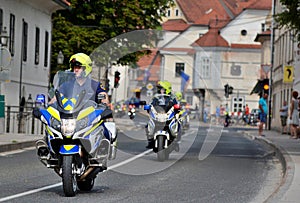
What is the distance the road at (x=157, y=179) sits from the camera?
1241cm

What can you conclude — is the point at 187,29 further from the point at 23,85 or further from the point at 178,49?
the point at 23,85

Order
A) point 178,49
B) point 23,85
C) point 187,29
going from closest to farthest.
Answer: point 23,85, point 178,49, point 187,29

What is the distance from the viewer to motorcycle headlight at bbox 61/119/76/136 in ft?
38.4

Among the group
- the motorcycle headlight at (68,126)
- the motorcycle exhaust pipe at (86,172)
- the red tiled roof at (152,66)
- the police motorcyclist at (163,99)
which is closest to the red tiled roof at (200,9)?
the red tiled roof at (152,66)

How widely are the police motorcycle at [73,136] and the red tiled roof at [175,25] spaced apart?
392 ft

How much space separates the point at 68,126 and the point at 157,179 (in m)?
4.00

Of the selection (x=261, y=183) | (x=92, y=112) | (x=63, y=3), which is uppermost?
(x=63, y=3)

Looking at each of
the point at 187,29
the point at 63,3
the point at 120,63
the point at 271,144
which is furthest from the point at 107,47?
the point at 187,29

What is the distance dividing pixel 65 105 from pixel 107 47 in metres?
37.8

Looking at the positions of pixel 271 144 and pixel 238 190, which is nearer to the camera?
pixel 238 190

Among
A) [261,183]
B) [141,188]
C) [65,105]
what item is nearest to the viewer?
[65,105]

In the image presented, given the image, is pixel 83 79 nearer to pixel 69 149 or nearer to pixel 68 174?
pixel 69 149

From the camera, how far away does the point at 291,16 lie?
867 inches

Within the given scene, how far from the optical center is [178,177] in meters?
15.9
